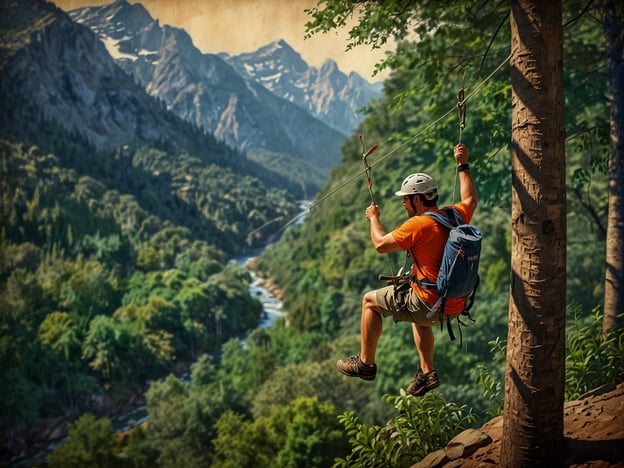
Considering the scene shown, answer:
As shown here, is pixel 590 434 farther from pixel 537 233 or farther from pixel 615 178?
pixel 615 178

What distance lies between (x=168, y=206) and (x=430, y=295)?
4945 inches

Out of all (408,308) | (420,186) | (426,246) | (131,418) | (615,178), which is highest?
(420,186)

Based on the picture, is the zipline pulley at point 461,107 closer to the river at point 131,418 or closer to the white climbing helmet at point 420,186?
the white climbing helmet at point 420,186

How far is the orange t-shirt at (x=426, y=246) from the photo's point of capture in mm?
4438

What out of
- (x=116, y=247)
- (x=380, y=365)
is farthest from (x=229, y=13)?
(x=116, y=247)

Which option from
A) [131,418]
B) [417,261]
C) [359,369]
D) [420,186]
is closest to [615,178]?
[420,186]

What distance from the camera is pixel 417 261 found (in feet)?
15.1

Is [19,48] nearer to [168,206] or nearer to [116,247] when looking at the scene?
[168,206]

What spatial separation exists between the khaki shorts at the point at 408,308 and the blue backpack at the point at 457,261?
0.18m

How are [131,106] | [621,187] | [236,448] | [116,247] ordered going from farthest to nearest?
[131,106] → [116,247] → [236,448] → [621,187]

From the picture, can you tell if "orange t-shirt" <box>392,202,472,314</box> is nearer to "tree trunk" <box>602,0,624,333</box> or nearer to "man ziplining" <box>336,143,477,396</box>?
"man ziplining" <box>336,143,477,396</box>

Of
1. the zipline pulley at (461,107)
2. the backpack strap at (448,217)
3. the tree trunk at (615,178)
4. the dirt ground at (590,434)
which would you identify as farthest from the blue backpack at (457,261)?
the tree trunk at (615,178)

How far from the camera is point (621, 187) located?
8078mm

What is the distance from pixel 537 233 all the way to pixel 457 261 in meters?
0.69
